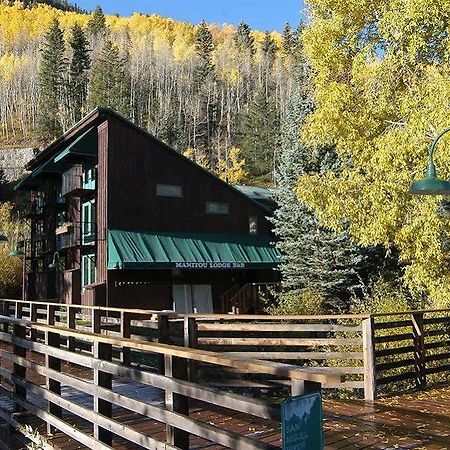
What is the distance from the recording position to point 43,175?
32344mm

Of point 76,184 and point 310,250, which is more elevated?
point 76,184

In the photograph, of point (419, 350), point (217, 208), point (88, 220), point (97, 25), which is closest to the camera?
point (419, 350)

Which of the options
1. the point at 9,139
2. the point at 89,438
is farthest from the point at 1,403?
the point at 9,139

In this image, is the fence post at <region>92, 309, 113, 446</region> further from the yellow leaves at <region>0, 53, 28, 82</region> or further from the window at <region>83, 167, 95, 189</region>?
the yellow leaves at <region>0, 53, 28, 82</region>

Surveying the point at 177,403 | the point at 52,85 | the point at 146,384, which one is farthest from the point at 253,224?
the point at 52,85

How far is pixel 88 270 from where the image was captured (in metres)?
26.0

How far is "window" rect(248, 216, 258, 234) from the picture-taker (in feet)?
95.9

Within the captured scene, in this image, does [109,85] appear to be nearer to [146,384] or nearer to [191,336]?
Answer: [191,336]

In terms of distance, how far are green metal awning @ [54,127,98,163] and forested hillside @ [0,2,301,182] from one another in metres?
34.6

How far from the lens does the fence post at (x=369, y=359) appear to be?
7973 millimetres

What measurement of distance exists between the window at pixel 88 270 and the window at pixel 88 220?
2.83 feet

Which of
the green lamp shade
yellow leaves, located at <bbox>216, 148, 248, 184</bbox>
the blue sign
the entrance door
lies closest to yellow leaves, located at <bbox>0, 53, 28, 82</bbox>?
yellow leaves, located at <bbox>216, 148, 248, 184</bbox>

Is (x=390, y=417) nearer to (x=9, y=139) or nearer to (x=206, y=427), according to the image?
(x=206, y=427)

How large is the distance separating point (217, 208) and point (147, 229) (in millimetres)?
4294
